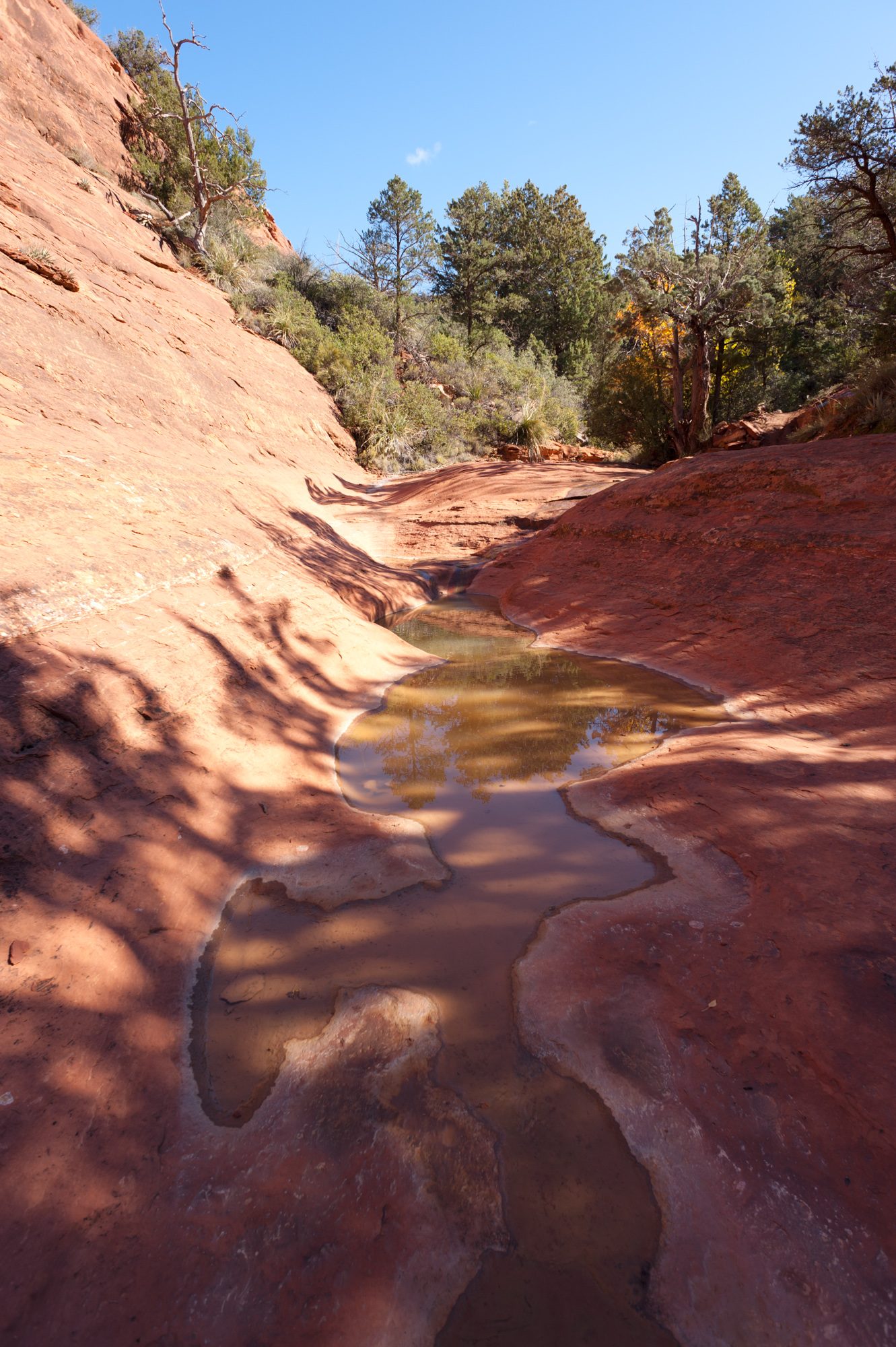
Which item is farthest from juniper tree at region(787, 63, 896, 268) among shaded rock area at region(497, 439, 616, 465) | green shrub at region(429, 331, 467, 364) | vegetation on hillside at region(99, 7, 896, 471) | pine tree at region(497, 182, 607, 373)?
pine tree at region(497, 182, 607, 373)

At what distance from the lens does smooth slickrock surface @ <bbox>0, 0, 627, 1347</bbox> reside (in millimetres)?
1426

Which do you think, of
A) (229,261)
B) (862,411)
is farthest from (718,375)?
(229,261)

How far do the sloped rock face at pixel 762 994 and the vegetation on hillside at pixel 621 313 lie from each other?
314 inches

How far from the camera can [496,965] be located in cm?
236

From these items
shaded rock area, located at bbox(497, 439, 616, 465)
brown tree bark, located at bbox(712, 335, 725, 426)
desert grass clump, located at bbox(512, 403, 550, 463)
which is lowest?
shaded rock area, located at bbox(497, 439, 616, 465)

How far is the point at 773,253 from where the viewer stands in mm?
18828

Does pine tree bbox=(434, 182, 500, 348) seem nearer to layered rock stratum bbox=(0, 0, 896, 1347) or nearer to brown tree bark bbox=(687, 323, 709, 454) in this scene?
brown tree bark bbox=(687, 323, 709, 454)

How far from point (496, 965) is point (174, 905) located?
1422 mm

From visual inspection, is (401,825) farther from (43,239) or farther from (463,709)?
(43,239)

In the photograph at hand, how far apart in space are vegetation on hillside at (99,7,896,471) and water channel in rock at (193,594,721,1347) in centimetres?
875

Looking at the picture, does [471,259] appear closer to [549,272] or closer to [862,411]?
[549,272]

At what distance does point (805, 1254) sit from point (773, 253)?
2478 cm

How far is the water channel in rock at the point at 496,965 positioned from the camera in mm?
1457

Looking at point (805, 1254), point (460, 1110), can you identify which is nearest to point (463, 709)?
point (460, 1110)
